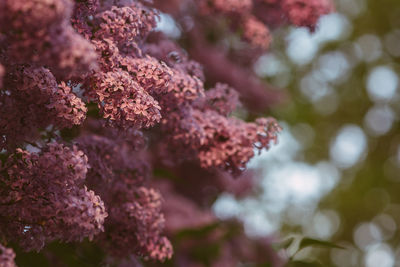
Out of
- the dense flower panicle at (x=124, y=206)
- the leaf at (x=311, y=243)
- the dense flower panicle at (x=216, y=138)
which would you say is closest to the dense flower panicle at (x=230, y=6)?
the dense flower panicle at (x=216, y=138)

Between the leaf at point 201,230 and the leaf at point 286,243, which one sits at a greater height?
the leaf at point 286,243

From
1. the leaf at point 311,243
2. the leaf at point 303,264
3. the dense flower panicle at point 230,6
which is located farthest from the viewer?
the dense flower panicle at point 230,6

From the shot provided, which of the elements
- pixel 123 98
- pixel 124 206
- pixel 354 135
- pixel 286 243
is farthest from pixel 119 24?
pixel 354 135

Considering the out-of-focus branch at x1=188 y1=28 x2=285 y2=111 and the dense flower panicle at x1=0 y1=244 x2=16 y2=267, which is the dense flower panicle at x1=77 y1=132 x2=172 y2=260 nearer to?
the dense flower panicle at x1=0 y1=244 x2=16 y2=267

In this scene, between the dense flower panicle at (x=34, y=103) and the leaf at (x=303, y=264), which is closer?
the dense flower panicle at (x=34, y=103)

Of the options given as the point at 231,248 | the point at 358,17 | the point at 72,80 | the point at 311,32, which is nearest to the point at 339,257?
the point at 358,17

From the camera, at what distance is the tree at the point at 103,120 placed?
106cm

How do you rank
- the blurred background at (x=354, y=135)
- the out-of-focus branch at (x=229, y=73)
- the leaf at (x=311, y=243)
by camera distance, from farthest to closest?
the blurred background at (x=354, y=135) < the out-of-focus branch at (x=229, y=73) < the leaf at (x=311, y=243)

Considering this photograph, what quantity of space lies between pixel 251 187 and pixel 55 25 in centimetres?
299

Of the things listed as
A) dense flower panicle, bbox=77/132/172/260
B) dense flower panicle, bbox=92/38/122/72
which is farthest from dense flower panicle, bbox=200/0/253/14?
dense flower panicle, bbox=92/38/122/72

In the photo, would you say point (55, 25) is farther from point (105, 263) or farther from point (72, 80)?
point (105, 263)

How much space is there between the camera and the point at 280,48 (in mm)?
4914

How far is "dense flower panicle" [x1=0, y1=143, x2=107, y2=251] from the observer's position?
1200mm

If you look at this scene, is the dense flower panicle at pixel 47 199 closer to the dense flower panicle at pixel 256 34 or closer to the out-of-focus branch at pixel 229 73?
the dense flower panicle at pixel 256 34
